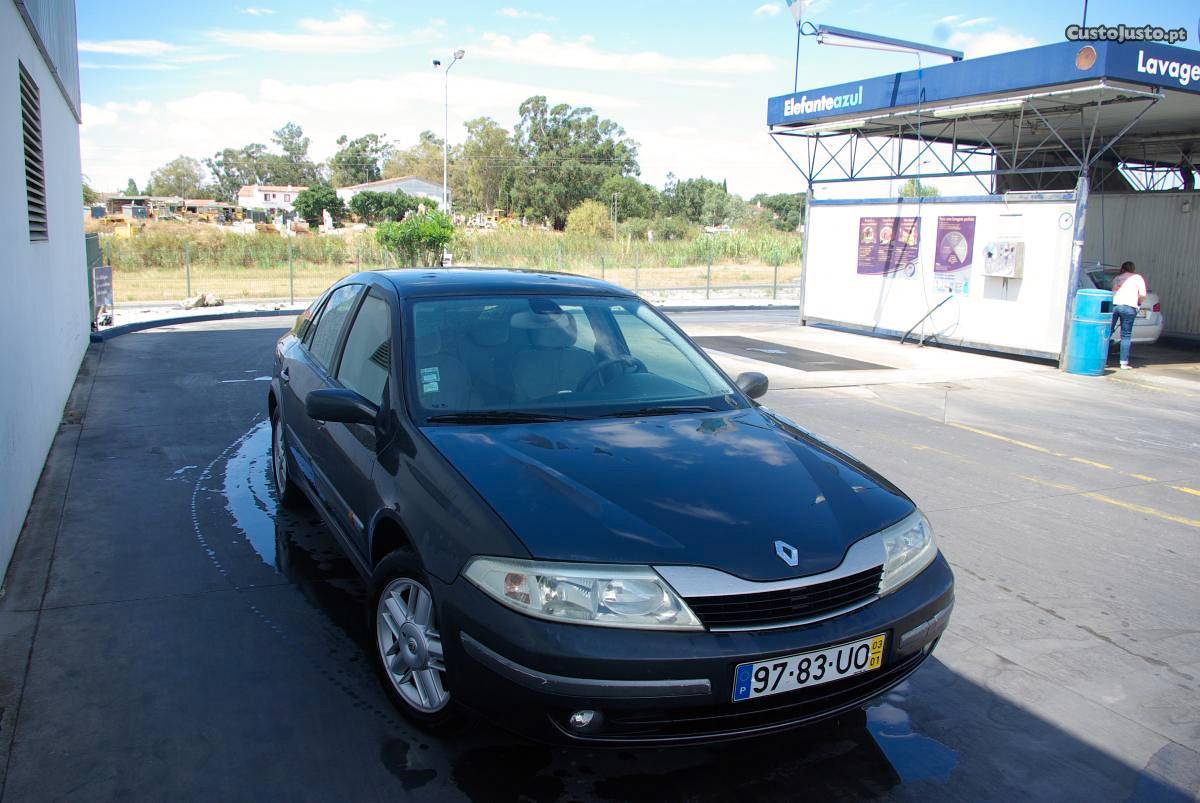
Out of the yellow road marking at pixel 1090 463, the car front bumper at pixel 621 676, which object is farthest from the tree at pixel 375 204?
the car front bumper at pixel 621 676

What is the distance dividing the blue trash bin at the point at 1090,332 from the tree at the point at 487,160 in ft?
227

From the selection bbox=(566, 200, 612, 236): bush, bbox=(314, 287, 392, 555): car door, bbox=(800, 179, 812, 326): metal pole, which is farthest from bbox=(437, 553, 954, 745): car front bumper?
bbox=(566, 200, 612, 236): bush

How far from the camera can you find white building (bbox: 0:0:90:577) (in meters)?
5.56

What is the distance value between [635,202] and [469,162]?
16233mm

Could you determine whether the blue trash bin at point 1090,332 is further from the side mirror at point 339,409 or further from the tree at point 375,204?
the tree at point 375,204

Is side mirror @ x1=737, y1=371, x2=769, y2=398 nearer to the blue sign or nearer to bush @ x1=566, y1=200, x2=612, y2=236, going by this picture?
the blue sign

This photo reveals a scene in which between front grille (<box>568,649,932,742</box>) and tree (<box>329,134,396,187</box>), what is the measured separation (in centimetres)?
11916

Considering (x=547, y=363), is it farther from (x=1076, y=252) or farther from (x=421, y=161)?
(x=421, y=161)

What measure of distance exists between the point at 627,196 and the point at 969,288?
60339mm

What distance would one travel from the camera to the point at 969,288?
15797mm

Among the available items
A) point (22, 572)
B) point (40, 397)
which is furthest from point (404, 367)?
point (40, 397)

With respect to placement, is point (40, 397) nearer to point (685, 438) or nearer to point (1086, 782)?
point (685, 438)

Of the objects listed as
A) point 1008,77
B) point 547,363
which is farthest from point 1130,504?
point 1008,77

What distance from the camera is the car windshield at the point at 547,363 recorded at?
3754 mm
